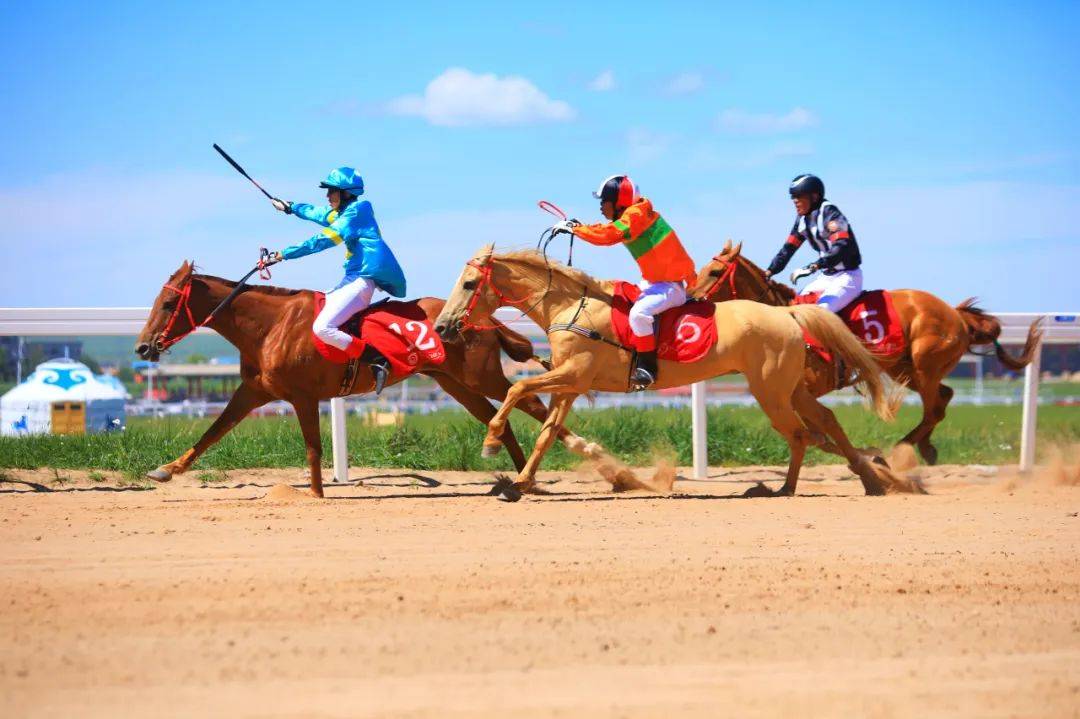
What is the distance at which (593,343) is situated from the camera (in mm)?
9539

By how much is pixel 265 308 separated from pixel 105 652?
559 cm

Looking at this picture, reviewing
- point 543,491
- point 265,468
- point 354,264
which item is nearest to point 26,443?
point 265,468

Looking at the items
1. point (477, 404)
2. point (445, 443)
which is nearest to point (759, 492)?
point (477, 404)

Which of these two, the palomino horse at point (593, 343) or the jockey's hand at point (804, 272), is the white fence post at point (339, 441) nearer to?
the palomino horse at point (593, 343)

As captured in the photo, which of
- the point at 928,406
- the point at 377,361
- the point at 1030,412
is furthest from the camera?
the point at 1030,412

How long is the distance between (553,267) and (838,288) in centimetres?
279

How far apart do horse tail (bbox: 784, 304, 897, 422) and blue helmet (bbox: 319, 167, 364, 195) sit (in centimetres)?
365

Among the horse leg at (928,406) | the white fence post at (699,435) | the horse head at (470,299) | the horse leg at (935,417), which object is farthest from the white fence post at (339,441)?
the horse leg at (935,417)

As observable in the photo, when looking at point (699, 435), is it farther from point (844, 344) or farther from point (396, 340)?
point (396, 340)

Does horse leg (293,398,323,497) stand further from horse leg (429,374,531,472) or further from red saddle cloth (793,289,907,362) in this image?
red saddle cloth (793,289,907,362)

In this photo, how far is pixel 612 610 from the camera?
5.36 meters

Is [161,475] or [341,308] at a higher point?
→ [341,308]

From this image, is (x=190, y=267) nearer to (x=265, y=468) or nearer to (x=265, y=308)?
(x=265, y=308)

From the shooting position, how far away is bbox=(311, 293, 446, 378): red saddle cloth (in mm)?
9758
